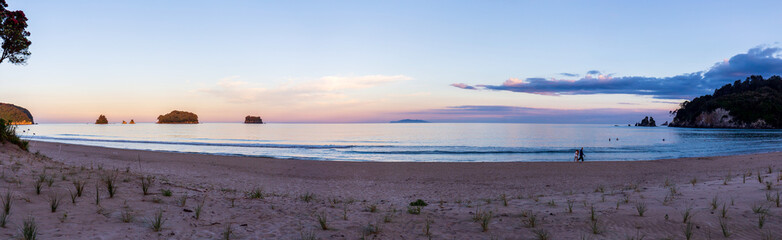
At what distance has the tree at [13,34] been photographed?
41.3 feet

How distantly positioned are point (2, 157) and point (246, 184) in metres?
7.16

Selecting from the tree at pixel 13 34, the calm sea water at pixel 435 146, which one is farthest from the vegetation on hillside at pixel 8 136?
the calm sea water at pixel 435 146

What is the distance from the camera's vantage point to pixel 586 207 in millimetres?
7527

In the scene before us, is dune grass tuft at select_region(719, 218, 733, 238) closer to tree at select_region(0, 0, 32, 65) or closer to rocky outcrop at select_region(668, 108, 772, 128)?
tree at select_region(0, 0, 32, 65)

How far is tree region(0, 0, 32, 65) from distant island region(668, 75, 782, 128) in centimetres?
20019

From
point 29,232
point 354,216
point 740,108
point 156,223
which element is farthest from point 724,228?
point 740,108

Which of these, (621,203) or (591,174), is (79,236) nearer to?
(621,203)

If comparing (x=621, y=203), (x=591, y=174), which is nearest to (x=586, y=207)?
(x=621, y=203)

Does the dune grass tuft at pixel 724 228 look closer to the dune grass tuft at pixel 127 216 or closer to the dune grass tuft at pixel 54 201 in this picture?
the dune grass tuft at pixel 127 216

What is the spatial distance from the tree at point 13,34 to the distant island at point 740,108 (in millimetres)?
200191

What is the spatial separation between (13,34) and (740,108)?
206069 millimetres

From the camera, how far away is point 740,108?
14688 cm

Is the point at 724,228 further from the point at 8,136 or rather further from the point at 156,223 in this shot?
the point at 8,136

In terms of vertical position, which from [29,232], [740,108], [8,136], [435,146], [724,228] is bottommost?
[435,146]
